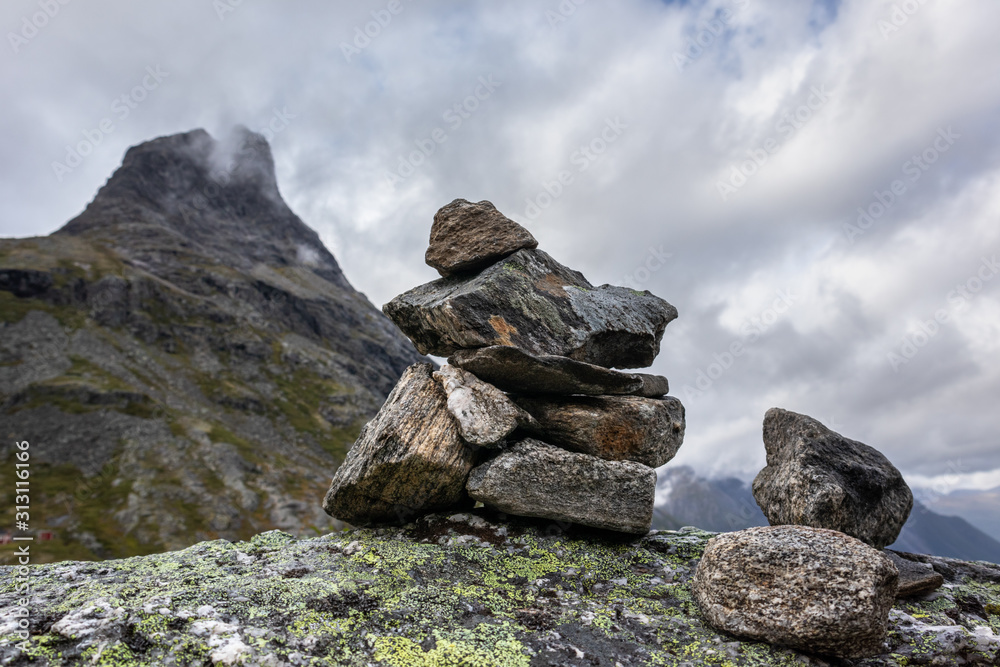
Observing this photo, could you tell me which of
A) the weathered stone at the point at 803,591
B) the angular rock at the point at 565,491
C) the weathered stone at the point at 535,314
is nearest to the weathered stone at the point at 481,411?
the angular rock at the point at 565,491

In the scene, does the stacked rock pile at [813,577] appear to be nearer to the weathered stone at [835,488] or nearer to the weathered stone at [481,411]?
the weathered stone at [835,488]

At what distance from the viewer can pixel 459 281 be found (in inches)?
645

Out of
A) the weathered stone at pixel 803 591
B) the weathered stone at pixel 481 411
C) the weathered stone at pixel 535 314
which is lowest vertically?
the weathered stone at pixel 803 591

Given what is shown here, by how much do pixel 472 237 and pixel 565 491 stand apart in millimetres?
8441

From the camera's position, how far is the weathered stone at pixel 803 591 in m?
7.48

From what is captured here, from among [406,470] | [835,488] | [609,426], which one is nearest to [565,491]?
[609,426]

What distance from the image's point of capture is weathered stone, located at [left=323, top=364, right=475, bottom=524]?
37.8ft

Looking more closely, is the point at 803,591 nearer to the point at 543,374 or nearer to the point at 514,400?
the point at 543,374

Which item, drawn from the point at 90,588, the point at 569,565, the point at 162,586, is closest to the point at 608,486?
the point at 569,565

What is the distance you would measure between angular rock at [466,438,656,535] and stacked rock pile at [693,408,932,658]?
238cm

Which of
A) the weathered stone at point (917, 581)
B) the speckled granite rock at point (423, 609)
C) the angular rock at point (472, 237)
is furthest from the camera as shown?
the angular rock at point (472, 237)

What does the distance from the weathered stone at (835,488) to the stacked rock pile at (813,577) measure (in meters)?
0.03

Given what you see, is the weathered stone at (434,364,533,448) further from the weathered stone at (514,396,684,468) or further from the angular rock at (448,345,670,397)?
the weathered stone at (514,396,684,468)

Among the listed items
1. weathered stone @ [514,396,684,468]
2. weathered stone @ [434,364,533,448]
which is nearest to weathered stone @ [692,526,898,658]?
weathered stone @ [514,396,684,468]
